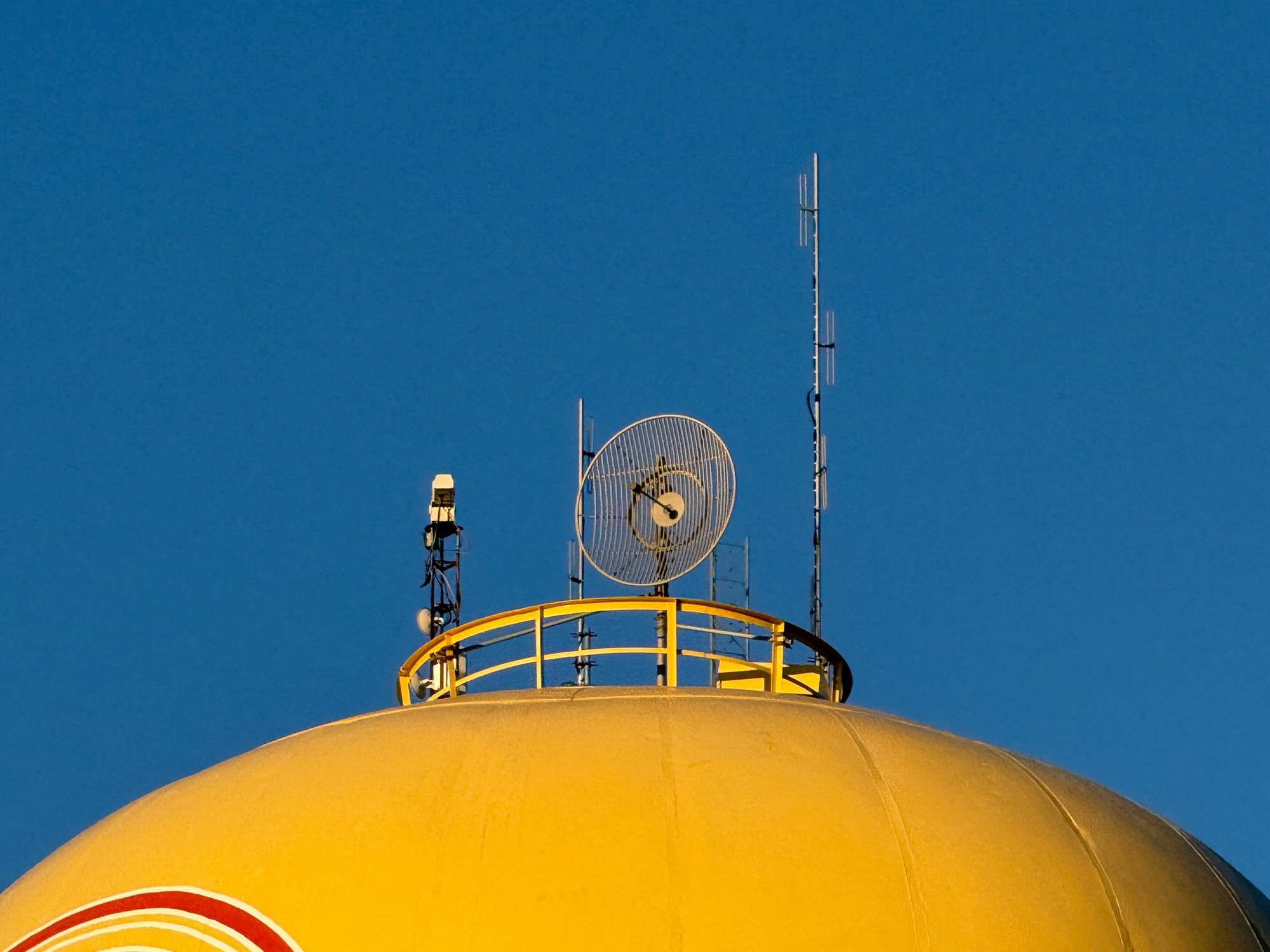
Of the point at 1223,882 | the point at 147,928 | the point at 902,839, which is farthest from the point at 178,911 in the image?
the point at 1223,882

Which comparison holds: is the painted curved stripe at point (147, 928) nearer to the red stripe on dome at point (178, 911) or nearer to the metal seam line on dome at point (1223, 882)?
the red stripe on dome at point (178, 911)

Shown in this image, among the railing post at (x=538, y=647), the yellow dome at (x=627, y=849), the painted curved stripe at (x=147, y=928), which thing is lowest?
the painted curved stripe at (x=147, y=928)

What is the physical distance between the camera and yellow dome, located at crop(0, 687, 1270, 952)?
15070mm

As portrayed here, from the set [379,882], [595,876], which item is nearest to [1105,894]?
[595,876]

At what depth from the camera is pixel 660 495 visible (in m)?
21.5

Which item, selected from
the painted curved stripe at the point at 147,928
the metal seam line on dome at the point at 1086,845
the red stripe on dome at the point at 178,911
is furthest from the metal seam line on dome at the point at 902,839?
the painted curved stripe at the point at 147,928

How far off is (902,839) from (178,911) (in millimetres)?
5449

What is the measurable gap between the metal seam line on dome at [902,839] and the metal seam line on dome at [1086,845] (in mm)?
1549

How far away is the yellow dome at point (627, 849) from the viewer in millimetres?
15070

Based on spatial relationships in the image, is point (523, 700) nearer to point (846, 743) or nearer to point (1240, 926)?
point (846, 743)

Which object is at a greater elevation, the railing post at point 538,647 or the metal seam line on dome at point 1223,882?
the railing post at point 538,647

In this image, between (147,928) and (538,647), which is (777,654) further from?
(147,928)

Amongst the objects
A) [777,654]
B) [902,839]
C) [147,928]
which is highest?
[777,654]

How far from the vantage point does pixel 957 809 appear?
1659 centimetres
